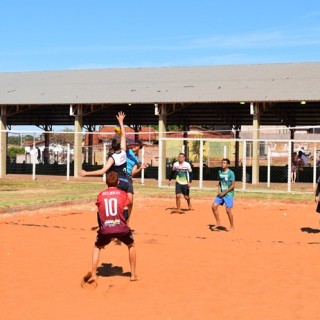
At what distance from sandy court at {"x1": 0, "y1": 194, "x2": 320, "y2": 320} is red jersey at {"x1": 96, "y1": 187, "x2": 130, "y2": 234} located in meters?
0.80

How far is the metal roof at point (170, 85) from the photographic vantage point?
2994 cm

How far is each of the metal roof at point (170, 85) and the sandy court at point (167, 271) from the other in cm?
1555

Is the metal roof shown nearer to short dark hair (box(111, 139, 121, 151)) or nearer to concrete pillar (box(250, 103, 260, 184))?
concrete pillar (box(250, 103, 260, 184))

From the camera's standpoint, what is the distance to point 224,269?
9.07 m

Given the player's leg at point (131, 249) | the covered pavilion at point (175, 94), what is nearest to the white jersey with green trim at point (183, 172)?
the player's leg at point (131, 249)

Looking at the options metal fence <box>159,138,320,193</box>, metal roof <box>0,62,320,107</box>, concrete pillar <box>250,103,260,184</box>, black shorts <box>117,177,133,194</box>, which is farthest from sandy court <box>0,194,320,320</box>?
metal fence <box>159,138,320,193</box>

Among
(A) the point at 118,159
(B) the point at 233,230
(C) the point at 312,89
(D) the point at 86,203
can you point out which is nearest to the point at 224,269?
(A) the point at 118,159

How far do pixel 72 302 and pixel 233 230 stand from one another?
684cm

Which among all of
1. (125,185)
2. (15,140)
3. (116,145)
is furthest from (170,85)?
(15,140)

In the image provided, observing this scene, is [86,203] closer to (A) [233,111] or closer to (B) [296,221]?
(B) [296,221]

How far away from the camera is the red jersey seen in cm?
779

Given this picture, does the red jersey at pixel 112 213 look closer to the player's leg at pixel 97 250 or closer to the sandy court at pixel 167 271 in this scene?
the player's leg at pixel 97 250

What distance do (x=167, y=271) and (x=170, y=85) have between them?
1008 inches

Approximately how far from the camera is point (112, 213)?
7801mm
